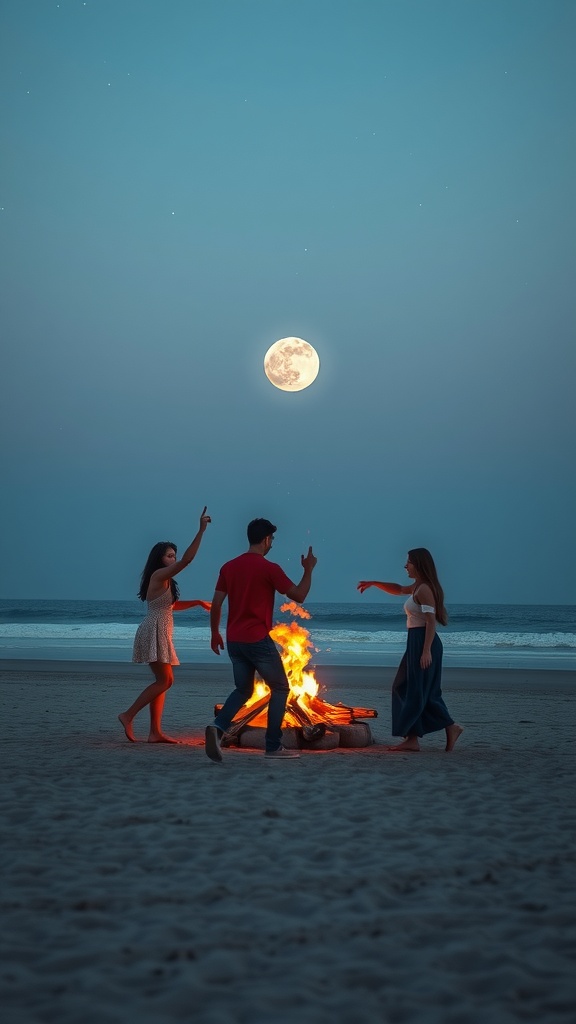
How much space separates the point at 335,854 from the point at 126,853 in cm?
109

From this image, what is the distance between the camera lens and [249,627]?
24.9 ft

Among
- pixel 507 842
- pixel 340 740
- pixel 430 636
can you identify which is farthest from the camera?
pixel 340 740

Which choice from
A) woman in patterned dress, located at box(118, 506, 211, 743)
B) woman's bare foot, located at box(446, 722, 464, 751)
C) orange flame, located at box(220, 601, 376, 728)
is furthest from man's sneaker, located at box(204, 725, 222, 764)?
woman's bare foot, located at box(446, 722, 464, 751)

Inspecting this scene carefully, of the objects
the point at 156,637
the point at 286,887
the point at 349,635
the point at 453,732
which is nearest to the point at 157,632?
the point at 156,637

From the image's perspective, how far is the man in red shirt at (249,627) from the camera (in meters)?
7.59

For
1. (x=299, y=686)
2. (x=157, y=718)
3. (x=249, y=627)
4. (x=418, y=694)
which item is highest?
(x=249, y=627)

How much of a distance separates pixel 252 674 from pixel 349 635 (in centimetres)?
3846

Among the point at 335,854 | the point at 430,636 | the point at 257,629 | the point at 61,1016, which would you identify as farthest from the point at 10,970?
the point at 430,636

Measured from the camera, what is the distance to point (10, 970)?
3.17 m

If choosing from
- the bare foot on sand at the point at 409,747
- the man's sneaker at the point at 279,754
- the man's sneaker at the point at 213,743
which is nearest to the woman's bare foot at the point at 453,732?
the bare foot on sand at the point at 409,747

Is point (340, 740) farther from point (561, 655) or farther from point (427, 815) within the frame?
point (561, 655)

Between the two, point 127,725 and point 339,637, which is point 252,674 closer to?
point 127,725

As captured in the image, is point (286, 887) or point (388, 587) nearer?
point (286, 887)

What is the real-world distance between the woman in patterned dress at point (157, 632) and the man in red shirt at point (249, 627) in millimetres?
806
